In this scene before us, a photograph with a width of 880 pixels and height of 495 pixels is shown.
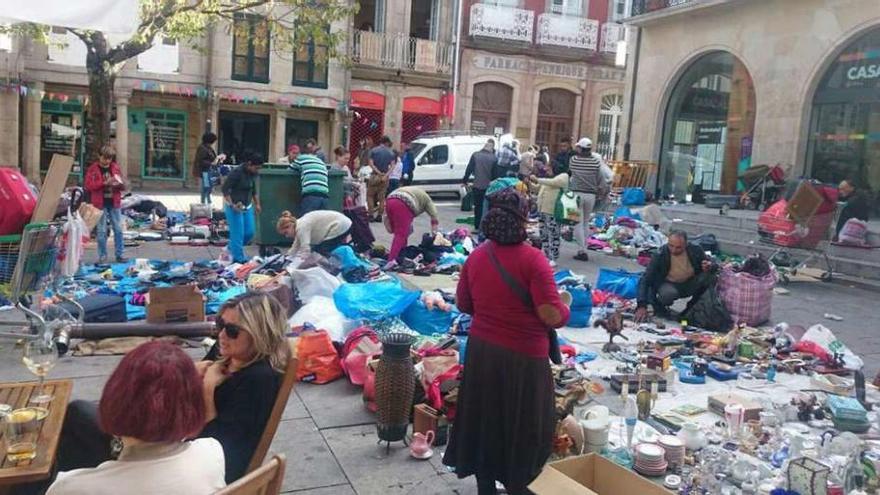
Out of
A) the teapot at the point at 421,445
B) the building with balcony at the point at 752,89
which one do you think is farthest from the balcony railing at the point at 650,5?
the teapot at the point at 421,445

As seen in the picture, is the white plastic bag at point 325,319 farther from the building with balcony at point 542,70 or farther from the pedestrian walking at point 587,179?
the building with balcony at point 542,70

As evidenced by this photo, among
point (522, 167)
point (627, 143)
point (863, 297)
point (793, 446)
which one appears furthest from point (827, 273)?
point (627, 143)

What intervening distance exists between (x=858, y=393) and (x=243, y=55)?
22260mm

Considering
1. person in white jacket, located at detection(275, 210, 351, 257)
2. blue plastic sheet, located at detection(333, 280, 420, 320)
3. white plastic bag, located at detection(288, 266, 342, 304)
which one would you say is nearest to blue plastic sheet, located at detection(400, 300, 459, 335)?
blue plastic sheet, located at detection(333, 280, 420, 320)

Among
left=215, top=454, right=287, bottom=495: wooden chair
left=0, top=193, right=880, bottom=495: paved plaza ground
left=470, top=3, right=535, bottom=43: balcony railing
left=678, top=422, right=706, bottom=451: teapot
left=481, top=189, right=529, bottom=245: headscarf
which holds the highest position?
left=470, top=3, right=535, bottom=43: balcony railing

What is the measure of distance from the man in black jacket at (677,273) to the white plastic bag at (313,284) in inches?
130

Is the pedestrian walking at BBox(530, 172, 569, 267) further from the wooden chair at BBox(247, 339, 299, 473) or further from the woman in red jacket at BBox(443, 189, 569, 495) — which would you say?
the wooden chair at BBox(247, 339, 299, 473)

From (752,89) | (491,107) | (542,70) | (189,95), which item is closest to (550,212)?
(752,89)

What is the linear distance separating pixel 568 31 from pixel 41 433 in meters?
28.2

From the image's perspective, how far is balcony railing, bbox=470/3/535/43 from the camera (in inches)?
1063

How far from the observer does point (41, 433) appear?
270 centimetres

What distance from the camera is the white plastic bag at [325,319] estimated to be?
20.9ft

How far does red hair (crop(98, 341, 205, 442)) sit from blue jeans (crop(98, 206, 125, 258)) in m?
8.36

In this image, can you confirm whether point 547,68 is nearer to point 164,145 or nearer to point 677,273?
point 164,145
